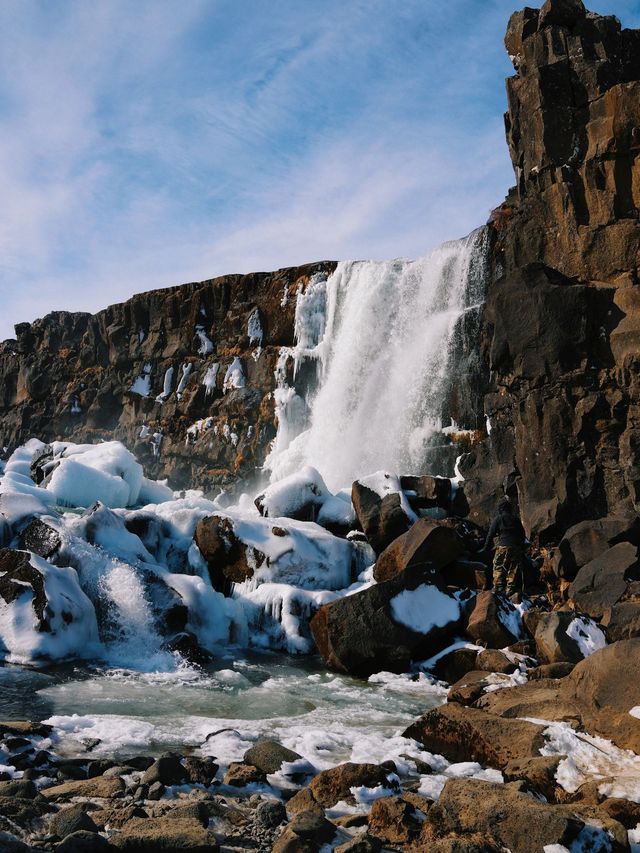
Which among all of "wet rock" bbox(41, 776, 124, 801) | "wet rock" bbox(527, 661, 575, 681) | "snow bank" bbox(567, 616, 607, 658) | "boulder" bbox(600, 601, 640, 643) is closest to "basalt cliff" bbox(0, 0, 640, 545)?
"boulder" bbox(600, 601, 640, 643)

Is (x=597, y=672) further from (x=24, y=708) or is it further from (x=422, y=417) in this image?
(x=422, y=417)

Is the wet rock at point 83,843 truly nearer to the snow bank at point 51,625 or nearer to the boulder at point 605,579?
the snow bank at point 51,625

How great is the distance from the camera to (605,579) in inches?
520

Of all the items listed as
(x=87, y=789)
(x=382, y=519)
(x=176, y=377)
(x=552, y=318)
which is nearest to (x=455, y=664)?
(x=382, y=519)

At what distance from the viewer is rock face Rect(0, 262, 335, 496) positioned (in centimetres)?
3259

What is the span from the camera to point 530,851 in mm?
5039

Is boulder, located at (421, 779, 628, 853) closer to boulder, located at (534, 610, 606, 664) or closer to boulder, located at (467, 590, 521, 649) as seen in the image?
boulder, located at (534, 610, 606, 664)

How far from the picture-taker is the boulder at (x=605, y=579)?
1288 centimetres

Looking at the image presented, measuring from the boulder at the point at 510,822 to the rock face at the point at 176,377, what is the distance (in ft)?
85.3

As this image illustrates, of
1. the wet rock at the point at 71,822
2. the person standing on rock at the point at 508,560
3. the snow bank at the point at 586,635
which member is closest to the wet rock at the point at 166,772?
the wet rock at the point at 71,822

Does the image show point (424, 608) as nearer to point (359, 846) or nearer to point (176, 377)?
point (359, 846)

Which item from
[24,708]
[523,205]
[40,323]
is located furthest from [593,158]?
[40,323]

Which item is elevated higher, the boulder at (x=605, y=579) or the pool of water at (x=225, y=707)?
the boulder at (x=605, y=579)

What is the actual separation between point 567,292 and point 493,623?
939cm
